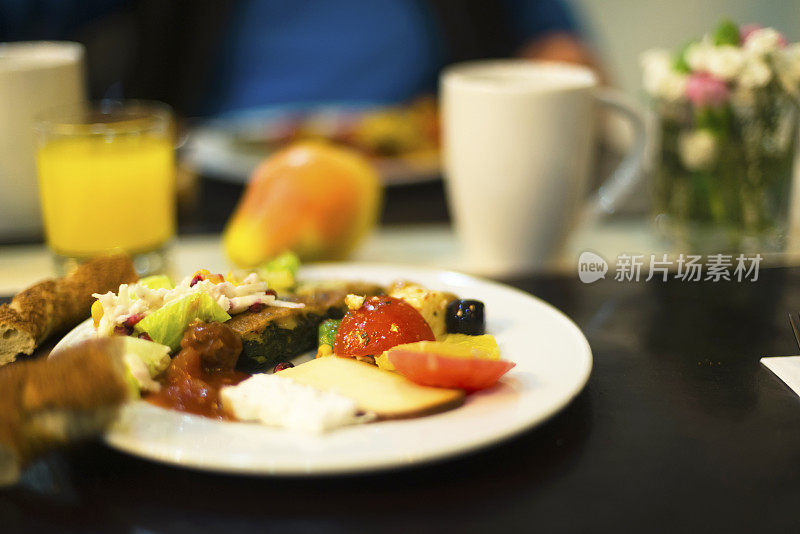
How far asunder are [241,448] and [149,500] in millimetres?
106

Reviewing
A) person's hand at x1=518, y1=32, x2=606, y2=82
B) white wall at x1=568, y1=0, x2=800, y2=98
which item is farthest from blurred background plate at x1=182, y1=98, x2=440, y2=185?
white wall at x1=568, y1=0, x2=800, y2=98

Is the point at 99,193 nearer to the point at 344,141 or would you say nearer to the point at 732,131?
the point at 344,141

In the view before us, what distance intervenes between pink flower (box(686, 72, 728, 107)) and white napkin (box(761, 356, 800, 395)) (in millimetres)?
599

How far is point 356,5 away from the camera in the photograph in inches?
162

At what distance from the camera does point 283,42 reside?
13.2ft

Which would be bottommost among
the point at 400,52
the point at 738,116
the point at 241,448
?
the point at 400,52

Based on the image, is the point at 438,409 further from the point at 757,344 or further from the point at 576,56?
the point at 576,56

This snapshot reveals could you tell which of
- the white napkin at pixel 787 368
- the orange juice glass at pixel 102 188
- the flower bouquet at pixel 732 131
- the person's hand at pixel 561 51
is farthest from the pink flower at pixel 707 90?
the person's hand at pixel 561 51

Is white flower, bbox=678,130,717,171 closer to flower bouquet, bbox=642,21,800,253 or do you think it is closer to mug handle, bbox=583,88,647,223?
flower bouquet, bbox=642,21,800,253

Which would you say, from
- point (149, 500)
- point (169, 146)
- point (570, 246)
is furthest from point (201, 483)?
point (570, 246)

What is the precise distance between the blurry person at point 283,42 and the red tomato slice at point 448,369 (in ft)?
9.53

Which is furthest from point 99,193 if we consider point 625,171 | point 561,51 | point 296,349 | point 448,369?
point 561,51

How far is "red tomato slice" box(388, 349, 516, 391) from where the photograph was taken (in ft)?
2.86

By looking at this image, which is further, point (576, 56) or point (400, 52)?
point (400, 52)
